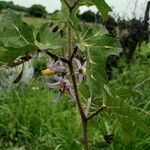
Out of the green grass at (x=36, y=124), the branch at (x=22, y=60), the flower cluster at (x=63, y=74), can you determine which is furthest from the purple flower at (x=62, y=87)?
the green grass at (x=36, y=124)

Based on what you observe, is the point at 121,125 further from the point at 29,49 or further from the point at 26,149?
the point at 26,149

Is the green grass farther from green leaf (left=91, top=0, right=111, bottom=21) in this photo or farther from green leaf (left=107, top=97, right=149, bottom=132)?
green leaf (left=91, top=0, right=111, bottom=21)

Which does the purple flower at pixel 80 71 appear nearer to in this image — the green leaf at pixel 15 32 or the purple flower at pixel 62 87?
the purple flower at pixel 62 87

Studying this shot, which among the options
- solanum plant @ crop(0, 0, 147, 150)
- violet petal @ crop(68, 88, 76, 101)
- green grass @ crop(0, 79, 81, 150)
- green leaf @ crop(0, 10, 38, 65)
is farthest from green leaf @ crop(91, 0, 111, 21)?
green grass @ crop(0, 79, 81, 150)

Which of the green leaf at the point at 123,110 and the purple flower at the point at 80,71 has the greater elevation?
the purple flower at the point at 80,71

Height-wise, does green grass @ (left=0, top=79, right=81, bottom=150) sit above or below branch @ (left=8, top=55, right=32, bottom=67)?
below

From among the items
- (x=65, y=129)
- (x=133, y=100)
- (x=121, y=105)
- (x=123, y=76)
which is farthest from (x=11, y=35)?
(x=123, y=76)

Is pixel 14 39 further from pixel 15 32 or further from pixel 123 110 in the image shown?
pixel 123 110
